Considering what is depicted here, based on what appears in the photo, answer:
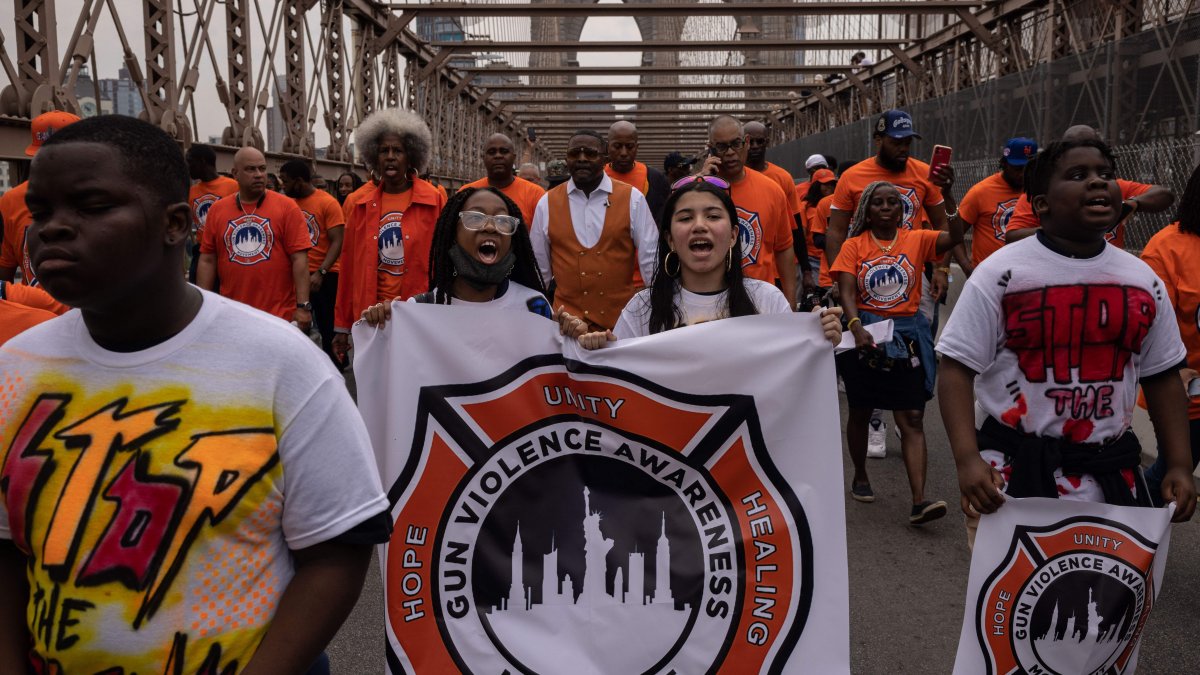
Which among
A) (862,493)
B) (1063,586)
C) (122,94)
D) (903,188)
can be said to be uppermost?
(122,94)

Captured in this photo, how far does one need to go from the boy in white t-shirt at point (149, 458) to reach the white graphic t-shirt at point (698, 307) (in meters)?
1.97

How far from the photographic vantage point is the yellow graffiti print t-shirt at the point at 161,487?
1.47 m

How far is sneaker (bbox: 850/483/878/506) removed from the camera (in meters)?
5.58

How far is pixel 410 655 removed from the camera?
2.66 m

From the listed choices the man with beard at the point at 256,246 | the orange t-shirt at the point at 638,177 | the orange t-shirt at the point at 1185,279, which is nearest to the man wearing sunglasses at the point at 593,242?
the orange t-shirt at the point at 638,177

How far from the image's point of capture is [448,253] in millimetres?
3826

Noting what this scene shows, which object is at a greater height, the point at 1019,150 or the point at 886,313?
the point at 1019,150

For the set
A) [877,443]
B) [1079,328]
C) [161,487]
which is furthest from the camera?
[877,443]

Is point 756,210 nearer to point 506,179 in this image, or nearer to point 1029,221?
point 1029,221

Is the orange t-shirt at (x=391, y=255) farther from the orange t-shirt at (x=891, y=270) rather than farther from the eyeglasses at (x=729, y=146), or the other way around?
the orange t-shirt at (x=891, y=270)

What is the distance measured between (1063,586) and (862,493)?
2.98m

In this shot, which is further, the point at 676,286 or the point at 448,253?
the point at 448,253

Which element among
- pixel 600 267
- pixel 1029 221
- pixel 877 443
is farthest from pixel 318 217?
pixel 1029 221

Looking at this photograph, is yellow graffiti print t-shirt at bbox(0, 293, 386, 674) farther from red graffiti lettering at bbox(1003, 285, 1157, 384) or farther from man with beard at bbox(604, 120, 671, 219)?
man with beard at bbox(604, 120, 671, 219)
